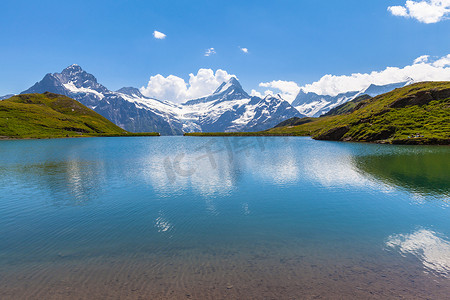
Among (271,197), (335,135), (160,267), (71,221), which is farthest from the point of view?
(335,135)

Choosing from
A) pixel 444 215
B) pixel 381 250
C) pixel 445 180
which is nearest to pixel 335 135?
pixel 445 180

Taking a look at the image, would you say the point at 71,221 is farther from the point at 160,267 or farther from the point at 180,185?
the point at 180,185

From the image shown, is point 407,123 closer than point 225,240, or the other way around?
point 225,240

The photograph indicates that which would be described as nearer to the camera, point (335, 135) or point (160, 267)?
point (160, 267)

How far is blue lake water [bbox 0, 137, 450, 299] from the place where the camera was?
575 inches

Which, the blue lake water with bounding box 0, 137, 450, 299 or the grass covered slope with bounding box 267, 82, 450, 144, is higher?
the grass covered slope with bounding box 267, 82, 450, 144

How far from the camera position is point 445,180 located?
44.9m

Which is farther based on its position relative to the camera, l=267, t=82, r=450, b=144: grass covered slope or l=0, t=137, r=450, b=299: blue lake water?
l=267, t=82, r=450, b=144: grass covered slope

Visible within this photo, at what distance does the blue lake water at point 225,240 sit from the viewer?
14617 mm

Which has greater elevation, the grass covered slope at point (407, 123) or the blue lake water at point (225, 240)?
the grass covered slope at point (407, 123)

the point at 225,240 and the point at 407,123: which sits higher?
the point at 407,123

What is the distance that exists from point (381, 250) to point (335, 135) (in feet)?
595

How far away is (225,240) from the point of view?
69.7ft

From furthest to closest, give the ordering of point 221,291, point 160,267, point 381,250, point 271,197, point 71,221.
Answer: point 271,197
point 71,221
point 381,250
point 160,267
point 221,291
